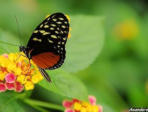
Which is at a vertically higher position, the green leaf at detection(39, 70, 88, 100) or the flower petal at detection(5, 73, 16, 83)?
the green leaf at detection(39, 70, 88, 100)

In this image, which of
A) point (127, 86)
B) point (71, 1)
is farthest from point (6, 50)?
point (71, 1)

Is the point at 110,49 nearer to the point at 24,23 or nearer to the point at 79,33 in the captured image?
the point at 24,23

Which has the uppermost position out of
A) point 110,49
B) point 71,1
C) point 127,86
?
point 71,1

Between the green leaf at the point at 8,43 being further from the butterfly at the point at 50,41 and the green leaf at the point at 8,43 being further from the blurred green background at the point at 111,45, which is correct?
the blurred green background at the point at 111,45

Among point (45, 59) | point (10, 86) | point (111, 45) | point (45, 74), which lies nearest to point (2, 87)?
point (10, 86)

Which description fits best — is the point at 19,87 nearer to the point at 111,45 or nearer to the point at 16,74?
the point at 16,74

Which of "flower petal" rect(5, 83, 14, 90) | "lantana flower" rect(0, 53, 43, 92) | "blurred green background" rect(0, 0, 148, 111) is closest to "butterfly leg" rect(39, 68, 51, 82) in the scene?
"lantana flower" rect(0, 53, 43, 92)

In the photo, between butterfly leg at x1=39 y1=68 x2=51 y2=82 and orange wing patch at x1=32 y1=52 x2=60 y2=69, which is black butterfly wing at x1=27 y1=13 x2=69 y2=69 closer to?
orange wing patch at x1=32 y1=52 x2=60 y2=69
